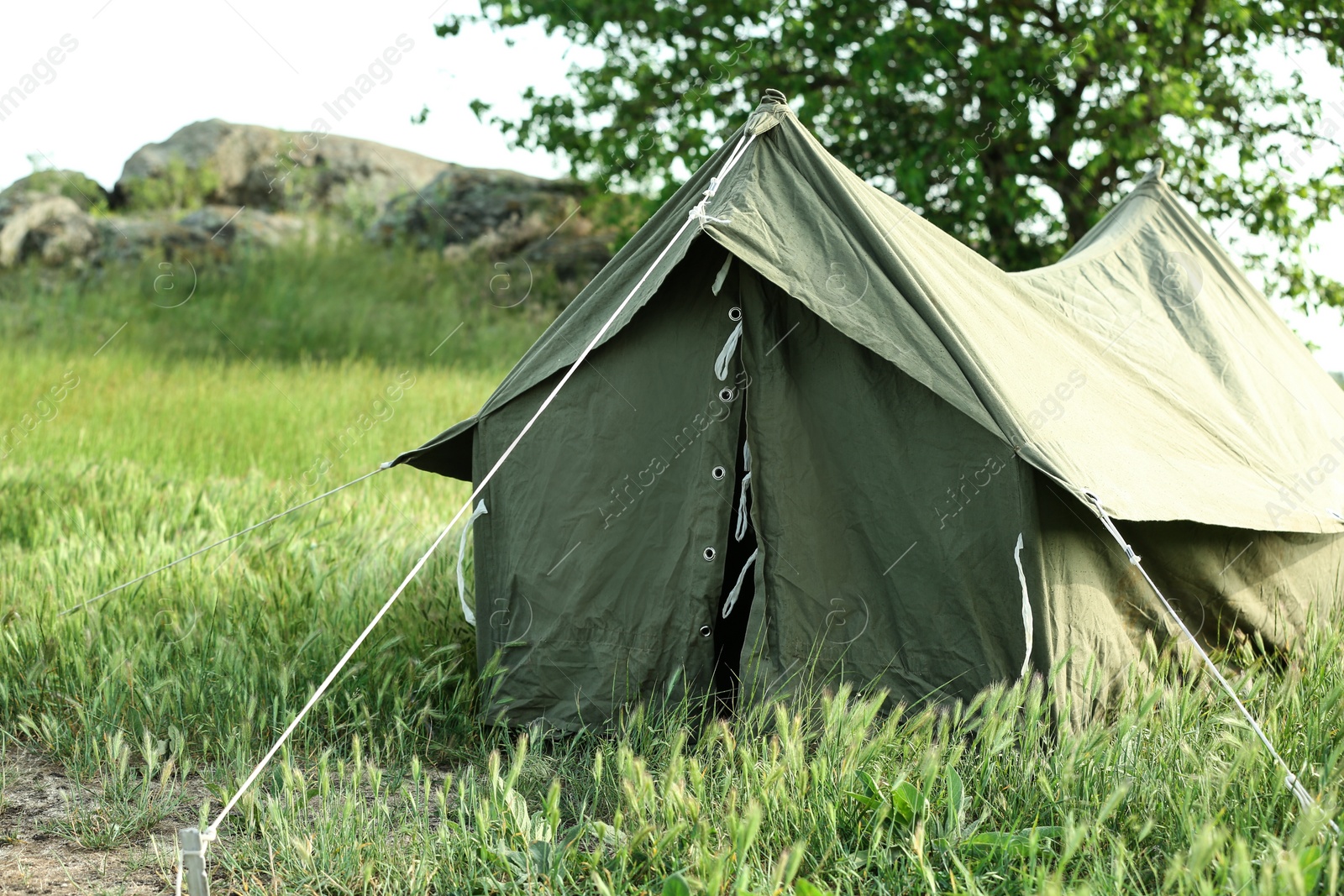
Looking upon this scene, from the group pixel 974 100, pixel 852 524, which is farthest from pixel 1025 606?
pixel 974 100

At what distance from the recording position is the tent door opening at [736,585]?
317cm

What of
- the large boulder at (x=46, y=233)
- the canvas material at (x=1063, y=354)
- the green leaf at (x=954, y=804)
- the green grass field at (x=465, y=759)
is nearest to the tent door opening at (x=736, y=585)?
the green grass field at (x=465, y=759)

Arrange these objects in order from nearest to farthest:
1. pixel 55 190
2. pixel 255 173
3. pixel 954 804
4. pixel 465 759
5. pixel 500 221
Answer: pixel 954 804, pixel 465 759, pixel 55 190, pixel 500 221, pixel 255 173

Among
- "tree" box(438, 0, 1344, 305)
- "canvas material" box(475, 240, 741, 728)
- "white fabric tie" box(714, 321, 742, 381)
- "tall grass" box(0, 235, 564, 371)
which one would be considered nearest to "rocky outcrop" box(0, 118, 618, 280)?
"tall grass" box(0, 235, 564, 371)

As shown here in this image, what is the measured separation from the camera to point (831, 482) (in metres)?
3.16

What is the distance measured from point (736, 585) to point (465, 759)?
1.05 meters

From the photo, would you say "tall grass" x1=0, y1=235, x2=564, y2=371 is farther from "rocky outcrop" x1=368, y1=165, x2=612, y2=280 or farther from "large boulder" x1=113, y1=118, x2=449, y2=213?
"large boulder" x1=113, y1=118, x2=449, y2=213

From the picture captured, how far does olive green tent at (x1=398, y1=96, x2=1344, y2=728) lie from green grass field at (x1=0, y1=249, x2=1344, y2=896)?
0.20m

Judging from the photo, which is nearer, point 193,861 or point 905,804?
point 193,861

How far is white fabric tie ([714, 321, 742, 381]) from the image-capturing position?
10.2 feet

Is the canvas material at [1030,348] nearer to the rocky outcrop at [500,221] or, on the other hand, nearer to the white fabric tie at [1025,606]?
the white fabric tie at [1025,606]

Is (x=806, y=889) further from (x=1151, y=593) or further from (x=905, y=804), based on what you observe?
(x=1151, y=593)

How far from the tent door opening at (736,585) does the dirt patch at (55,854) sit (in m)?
1.61

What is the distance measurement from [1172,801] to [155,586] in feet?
13.0
